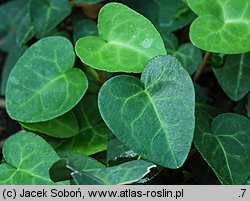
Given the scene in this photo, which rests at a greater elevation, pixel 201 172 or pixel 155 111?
pixel 155 111

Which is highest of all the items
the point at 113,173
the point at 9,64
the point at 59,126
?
the point at 113,173

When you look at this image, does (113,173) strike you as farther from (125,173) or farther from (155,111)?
(155,111)

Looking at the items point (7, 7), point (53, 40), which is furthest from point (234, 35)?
point (7, 7)

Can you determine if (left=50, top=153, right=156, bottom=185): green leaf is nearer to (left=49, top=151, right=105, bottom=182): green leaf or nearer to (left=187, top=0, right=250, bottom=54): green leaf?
(left=49, top=151, right=105, bottom=182): green leaf

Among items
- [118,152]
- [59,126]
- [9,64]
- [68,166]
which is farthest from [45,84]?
[9,64]

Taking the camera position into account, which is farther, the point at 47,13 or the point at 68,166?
the point at 47,13
